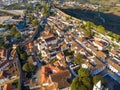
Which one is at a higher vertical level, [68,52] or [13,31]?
[68,52]

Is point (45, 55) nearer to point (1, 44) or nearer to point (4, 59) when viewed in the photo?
point (4, 59)

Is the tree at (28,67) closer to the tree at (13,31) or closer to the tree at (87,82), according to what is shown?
the tree at (87,82)

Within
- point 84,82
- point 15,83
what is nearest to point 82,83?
point 84,82

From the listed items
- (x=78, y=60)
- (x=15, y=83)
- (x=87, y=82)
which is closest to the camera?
(x=87, y=82)

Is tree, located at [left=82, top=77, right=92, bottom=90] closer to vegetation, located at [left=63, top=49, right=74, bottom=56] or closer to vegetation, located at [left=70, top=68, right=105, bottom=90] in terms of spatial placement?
vegetation, located at [left=70, top=68, right=105, bottom=90]

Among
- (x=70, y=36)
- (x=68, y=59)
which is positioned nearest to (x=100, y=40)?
(x=70, y=36)

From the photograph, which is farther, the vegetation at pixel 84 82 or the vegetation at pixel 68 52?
the vegetation at pixel 68 52

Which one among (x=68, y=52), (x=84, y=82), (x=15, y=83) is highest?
(x=84, y=82)

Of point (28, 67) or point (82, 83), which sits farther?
point (28, 67)

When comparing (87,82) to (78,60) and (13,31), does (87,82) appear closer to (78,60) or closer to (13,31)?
(78,60)

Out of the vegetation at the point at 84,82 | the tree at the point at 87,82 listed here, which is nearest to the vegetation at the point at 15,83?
the vegetation at the point at 84,82

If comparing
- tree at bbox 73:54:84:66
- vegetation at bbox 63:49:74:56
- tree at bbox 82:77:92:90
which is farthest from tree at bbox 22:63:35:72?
tree at bbox 82:77:92:90
